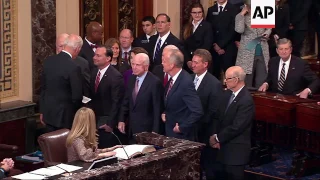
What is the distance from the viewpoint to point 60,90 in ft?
29.9

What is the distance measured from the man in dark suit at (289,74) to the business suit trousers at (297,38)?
2.50m

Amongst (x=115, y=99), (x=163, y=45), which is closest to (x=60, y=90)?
(x=115, y=99)

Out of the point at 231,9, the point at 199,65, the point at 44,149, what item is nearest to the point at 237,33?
the point at 231,9

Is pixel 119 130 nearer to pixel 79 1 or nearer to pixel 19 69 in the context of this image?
pixel 19 69

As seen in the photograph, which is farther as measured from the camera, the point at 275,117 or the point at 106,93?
the point at 275,117

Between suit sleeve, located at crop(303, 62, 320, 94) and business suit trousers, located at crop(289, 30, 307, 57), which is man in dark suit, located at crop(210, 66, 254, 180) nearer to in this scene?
suit sleeve, located at crop(303, 62, 320, 94)

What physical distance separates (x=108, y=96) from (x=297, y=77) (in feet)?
8.04

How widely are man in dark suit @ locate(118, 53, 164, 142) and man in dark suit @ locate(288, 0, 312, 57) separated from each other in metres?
4.39

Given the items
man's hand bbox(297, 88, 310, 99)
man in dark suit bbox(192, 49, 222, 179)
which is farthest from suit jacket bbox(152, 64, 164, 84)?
man's hand bbox(297, 88, 310, 99)

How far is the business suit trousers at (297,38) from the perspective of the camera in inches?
498

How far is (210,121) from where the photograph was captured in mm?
8891

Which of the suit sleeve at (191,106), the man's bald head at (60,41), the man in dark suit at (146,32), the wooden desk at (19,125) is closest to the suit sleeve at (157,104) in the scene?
the suit sleeve at (191,106)

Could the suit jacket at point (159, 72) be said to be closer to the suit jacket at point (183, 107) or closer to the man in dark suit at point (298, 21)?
the suit jacket at point (183, 107)

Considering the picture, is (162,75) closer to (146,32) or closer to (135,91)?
(135,91)
